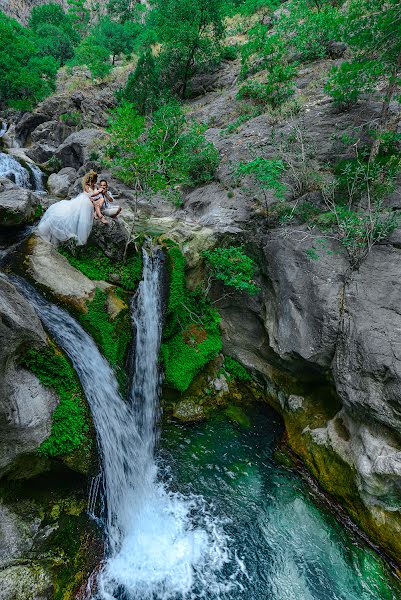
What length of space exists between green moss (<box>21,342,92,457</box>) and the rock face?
118 mm

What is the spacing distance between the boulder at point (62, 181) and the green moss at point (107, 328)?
10.9 metres

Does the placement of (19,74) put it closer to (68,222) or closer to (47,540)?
(68,222)

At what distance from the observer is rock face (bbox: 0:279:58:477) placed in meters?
4.68

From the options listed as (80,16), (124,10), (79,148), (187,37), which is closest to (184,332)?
(79,148)

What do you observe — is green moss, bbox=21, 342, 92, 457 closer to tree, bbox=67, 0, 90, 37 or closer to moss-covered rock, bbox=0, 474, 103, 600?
moss-covered rock, bbox=0, 474, 103, 600

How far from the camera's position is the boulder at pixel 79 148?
727 inches

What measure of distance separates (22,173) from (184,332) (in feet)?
47.2

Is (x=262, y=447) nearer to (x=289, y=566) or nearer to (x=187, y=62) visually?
(x=289, y=566)

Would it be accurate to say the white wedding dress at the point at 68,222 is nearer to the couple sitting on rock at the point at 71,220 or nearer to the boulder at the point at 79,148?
the couple sitting on rock at the point at 71,220

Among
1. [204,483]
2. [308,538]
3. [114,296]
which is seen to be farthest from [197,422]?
[114,296]

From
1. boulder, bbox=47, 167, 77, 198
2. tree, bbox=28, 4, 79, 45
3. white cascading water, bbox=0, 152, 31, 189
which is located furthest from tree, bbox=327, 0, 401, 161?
tree, bbox=28, 4, 79, 45

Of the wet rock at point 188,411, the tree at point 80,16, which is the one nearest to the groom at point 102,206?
the wet rock at point 188,411

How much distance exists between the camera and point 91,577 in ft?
16.5

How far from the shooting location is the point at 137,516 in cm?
616
